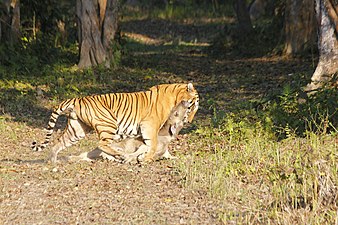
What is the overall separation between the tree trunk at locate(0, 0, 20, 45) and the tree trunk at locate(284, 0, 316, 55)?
258 inches

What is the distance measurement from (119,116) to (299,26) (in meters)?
11.3

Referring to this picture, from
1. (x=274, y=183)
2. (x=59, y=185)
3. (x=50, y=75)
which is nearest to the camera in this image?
(x=274, y=183)

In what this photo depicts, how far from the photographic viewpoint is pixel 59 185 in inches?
370

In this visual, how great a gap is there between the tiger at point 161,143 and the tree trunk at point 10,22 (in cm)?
952

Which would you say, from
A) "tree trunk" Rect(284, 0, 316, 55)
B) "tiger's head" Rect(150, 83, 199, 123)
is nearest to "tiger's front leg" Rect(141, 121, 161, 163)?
"tiger's head" Rect(150, 83, 199, 123)

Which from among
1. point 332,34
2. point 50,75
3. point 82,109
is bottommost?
point 50,75

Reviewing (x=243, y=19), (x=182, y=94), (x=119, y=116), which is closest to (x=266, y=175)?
(x=182, y=94)

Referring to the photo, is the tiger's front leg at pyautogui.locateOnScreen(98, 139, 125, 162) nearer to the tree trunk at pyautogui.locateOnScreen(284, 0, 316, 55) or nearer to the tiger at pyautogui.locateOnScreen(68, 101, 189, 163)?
the tiger at pyautogui.locateOnScreen(68, 101, 189, 163)

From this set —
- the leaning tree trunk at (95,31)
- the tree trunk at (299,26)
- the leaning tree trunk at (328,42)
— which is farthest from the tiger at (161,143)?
the tree trunk at (299,26)

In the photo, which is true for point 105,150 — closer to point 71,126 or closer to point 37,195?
point 71,126

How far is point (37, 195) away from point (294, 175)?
2621 millimetres

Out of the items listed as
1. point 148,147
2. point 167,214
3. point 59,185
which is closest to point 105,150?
point 148,147

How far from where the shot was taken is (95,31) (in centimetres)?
2033

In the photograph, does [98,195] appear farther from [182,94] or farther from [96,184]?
[182,94]
